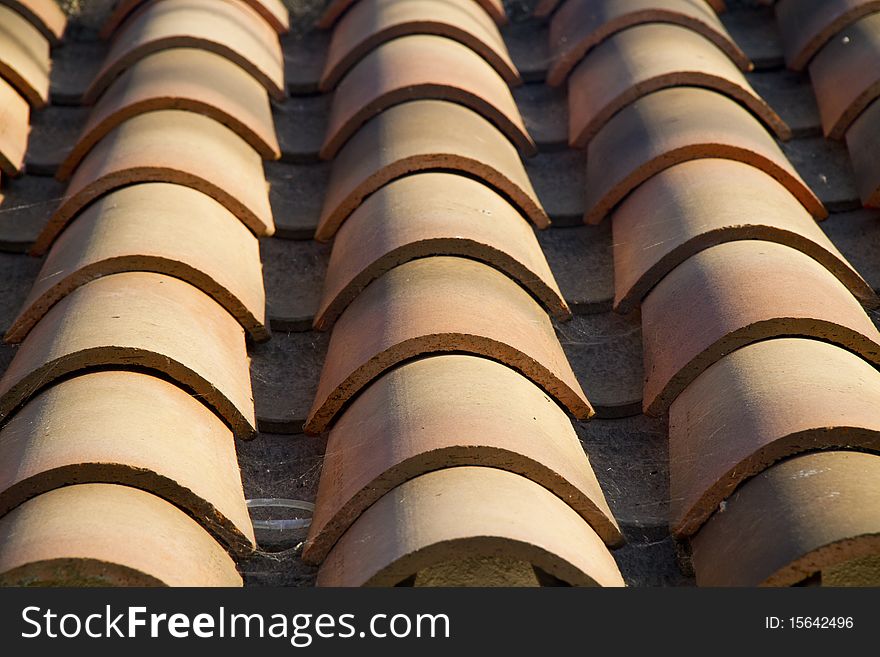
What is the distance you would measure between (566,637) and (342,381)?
2.20 feet

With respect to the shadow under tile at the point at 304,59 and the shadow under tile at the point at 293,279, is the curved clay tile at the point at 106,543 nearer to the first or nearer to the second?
the shadow under tile at the point at 293,279

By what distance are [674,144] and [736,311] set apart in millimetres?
585

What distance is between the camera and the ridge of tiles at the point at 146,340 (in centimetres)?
175

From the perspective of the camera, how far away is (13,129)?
286cm

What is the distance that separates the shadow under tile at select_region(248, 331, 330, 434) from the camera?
2.19 m

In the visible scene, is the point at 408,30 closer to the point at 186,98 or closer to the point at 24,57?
the point at 186,98

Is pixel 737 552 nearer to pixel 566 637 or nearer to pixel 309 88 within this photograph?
pixel 566 637

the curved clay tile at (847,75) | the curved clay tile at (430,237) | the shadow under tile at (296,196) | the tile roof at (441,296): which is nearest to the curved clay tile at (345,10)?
the tile roof at (441,296)

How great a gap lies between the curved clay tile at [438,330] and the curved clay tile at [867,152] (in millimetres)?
891

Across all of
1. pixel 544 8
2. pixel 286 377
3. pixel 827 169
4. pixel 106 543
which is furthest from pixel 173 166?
pixel 827 169

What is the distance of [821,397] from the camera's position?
6.16 feet

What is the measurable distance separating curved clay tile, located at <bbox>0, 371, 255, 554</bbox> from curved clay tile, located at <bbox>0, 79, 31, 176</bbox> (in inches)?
38.9

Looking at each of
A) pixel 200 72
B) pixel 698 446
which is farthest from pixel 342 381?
pixel 200 72

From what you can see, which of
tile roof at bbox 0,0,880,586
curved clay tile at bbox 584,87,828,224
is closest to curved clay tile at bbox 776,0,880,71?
tile roof at bbox 0,0,880,586
